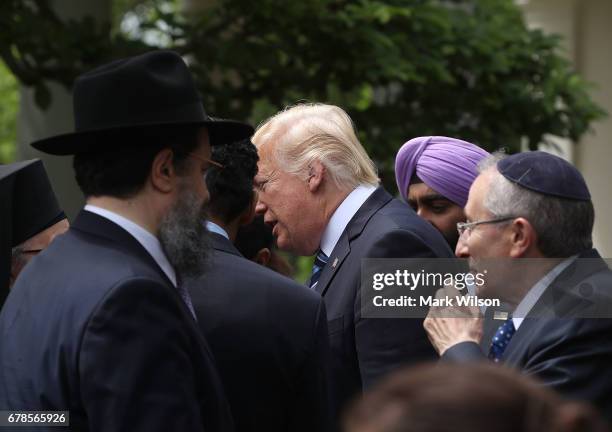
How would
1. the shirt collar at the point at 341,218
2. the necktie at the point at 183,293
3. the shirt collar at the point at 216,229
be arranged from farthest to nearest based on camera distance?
1. the shirt collar at the point at 341,218
2. the shirt collar at the point at 216,229
3. the necktie at the point at 183,293

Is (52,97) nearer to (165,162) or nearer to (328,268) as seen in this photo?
(328,268)

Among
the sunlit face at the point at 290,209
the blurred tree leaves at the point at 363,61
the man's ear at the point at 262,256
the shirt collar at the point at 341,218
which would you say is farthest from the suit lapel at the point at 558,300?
the blurred tree leaves at the point at 363,61

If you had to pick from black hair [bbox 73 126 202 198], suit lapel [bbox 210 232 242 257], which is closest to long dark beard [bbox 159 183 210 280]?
black hair [bbox 73 126 202 198]

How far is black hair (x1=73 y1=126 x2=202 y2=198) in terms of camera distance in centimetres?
276

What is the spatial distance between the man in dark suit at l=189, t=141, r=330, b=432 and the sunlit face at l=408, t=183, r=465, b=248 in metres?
1.33

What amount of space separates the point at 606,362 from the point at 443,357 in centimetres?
45

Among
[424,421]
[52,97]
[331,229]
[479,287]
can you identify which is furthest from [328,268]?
[52,97]

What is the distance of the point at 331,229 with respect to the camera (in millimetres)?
4133

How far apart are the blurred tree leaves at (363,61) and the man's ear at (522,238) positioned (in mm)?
4802

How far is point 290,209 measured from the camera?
4.20 m

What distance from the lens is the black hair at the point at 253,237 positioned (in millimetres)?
4551

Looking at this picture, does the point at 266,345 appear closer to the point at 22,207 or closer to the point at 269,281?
the point at 269,281

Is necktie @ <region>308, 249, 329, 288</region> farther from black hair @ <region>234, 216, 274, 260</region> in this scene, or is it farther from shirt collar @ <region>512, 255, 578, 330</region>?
shirt collar @ <region>512, 255, 578, 330</region>

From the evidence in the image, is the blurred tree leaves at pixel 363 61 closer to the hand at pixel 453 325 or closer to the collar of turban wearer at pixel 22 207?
the collar of turban wearer at pixel 22 207
